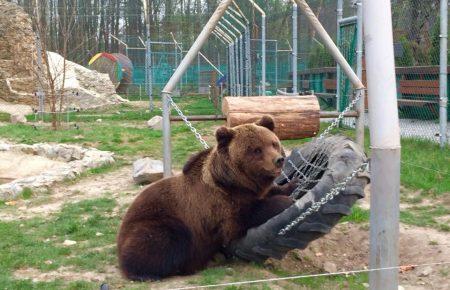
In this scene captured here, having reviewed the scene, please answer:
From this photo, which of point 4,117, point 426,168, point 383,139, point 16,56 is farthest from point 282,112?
point 16,56

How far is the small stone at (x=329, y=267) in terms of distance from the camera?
17.3 feet

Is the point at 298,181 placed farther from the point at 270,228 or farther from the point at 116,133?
the point at 116,133

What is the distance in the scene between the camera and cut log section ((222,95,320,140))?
6.14 m

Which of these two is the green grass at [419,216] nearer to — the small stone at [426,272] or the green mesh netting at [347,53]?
the small stone at [426,272]

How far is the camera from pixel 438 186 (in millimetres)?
7211

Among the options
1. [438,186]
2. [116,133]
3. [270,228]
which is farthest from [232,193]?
[116,133]

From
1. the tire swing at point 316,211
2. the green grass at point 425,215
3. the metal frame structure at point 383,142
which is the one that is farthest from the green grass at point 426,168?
the metal frame structure at point 383,142

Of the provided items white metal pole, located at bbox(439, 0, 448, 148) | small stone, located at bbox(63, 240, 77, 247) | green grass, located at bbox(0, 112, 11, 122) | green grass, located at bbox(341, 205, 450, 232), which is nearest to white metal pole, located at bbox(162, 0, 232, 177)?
small stone, located at bbox(63, 240, 77, 247)

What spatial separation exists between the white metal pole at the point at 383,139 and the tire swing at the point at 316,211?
0.48m

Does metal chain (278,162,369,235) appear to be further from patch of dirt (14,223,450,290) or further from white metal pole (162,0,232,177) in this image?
white metal pole (162,0,232,177)

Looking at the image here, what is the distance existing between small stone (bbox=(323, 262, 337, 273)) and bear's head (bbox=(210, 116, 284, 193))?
1006 mm

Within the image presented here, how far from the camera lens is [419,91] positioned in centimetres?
1138

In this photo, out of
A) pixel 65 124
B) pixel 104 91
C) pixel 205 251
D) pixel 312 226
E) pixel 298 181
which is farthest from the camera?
pixel 104 91

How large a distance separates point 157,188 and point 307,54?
1380 cm
